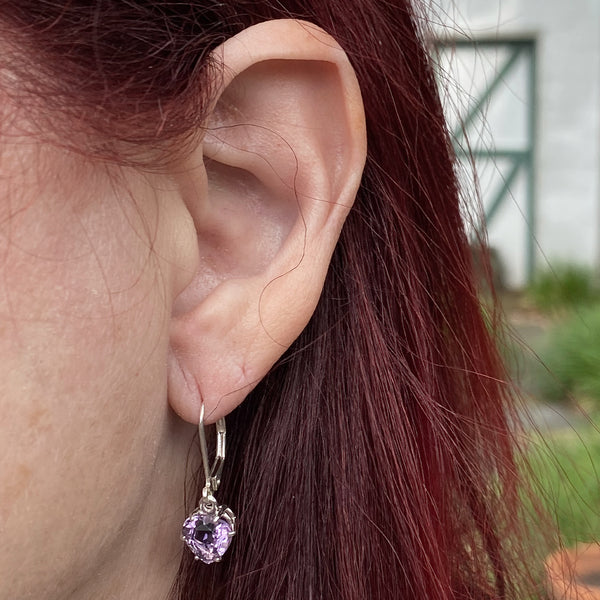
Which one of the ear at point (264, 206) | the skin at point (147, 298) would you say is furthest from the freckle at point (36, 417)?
the ear at point (264, 206)

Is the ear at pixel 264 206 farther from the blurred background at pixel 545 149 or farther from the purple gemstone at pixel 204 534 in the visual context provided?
the blurred background at pixel 545 149

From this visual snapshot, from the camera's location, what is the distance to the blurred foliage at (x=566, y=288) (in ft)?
17.4

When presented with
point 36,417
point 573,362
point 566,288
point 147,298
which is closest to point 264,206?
point 147,298

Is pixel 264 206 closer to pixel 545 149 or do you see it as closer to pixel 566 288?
pixel 566 288

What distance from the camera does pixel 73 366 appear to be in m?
0.60

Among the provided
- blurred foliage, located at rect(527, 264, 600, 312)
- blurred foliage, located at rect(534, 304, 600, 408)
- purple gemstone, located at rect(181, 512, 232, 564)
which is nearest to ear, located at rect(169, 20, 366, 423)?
purple gemstone, located at rect(181, 512, 232, 564)

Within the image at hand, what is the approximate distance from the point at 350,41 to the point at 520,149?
541 centimetres

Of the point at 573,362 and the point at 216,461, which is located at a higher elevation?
the point at 216,461

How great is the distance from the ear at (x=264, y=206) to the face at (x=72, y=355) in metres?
0.04

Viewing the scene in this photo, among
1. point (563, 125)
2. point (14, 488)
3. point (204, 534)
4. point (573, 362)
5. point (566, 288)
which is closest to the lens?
point (14, 488)

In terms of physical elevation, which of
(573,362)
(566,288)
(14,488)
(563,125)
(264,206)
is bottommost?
(566,288)

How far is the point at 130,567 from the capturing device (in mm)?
750

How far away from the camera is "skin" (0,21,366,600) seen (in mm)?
583

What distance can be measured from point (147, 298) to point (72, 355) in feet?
0.27
